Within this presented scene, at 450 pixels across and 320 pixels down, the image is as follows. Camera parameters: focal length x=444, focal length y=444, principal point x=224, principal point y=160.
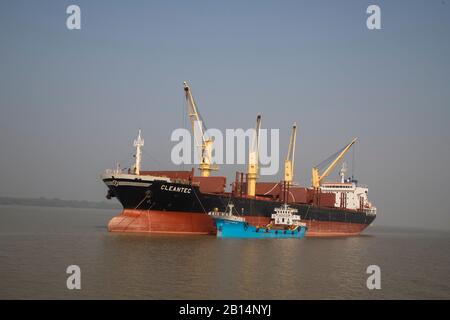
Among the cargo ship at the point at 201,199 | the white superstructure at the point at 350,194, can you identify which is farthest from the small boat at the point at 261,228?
the white superstructure at the point at 350,194

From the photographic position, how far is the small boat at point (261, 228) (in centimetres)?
4294

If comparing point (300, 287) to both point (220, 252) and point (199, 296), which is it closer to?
point (199, 296)

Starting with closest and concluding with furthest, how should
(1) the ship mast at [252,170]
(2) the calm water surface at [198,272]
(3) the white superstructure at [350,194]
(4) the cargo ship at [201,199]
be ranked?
(2) the calm water surface at [198,272] → (4) the cargo ship at [201,199] → (1) the ship mast at [252,170] → (3) the white superstructure at [350,194]

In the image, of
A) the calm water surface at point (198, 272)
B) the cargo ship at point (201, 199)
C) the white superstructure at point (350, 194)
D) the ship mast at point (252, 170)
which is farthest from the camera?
the white superstructure at point (350, 194)

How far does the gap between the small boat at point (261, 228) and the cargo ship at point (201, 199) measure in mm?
1594

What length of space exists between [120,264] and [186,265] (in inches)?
147

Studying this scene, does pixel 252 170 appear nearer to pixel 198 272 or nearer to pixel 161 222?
pixel 161 222

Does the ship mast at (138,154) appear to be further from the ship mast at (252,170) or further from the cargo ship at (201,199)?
the ship mast at (252,170)

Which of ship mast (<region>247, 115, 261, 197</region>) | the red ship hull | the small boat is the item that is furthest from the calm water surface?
ship mast (<region>247, 115, 261, 197</region>)

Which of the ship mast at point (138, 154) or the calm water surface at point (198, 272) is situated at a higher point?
the ship mast at point (138, 154)

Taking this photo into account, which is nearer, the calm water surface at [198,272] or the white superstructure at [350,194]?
the calm water surface at [198,272]

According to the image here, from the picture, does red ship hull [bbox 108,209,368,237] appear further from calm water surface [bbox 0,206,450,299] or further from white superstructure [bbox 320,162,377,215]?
white superstructure [bbox 320,162,377,215]

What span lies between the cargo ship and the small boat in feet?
5.23
